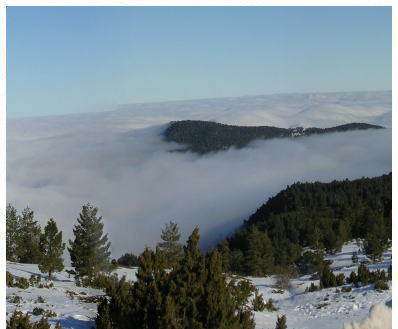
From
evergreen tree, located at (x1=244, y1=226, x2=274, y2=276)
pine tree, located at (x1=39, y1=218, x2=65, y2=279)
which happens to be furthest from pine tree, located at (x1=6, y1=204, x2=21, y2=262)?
evergreen tree, located at (x1=244, y1=226, x2=274, y2=276)

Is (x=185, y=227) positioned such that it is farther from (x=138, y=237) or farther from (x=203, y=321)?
(x=203, y=321)

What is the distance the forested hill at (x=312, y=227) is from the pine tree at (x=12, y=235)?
20.8 metres

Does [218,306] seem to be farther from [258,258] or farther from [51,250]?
[258,258]

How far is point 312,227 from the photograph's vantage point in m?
56.3

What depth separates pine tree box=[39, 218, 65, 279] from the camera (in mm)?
26547

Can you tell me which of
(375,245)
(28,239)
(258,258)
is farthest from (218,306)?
(28,239)

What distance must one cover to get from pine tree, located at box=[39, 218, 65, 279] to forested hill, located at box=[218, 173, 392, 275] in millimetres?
12414

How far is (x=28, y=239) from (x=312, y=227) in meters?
33.1

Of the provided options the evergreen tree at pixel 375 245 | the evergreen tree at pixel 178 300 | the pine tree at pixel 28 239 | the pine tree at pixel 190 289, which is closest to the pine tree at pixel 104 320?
the evergreen tree at pixel 178 300

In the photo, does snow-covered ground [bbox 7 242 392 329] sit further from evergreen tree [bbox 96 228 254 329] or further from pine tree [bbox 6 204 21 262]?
pine tree [bbox 6 204 21 262]

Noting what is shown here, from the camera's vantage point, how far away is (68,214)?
173 m

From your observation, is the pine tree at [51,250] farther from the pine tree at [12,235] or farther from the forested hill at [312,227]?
the pine tree at [12,235]

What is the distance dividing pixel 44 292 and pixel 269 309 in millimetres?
10104
